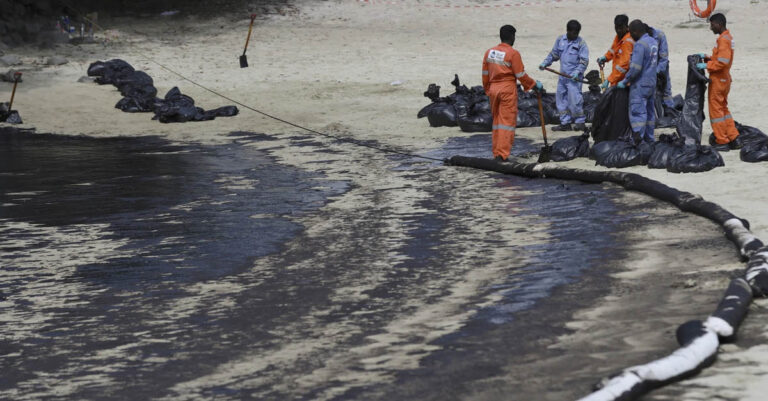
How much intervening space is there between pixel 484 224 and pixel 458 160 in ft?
11.7

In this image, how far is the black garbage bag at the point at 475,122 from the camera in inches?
596

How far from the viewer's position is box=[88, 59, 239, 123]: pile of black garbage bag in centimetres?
1794

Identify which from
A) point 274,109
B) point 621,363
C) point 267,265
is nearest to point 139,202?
point 267,265

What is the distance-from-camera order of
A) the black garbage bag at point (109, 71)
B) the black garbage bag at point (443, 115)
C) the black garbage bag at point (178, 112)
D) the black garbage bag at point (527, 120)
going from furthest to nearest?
the black garbage bag at point (109, 71) < the black garbage bag at point (178, 112) < the black garbage bag at point (443, 115) < the black garbage bag at point (527, 120)

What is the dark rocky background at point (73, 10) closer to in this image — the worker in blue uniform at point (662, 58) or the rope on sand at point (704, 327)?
the worker in blue uniform at point (662, 58)

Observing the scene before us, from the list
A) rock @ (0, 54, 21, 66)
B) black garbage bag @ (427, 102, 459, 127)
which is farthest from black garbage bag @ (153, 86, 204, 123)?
rock @ (0, 54, 21, 66)

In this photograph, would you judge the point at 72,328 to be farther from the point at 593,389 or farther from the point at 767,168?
the point at 767,168

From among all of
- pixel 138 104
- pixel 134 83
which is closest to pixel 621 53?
pixel 138 104

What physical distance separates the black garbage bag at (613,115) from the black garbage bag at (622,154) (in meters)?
0.55

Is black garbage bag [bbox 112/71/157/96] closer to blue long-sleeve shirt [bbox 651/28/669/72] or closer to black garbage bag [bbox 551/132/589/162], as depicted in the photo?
black garbage bag [bbox 551/132/589/162]

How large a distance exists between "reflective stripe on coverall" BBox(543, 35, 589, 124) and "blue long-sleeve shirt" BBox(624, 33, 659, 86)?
224 centimetres

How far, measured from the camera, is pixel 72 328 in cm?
621

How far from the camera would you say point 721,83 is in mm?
11633

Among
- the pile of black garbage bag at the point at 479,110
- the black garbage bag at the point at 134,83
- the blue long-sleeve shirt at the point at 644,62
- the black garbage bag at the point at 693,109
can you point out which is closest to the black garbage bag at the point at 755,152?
the black garbage bag at the point at 693,109
